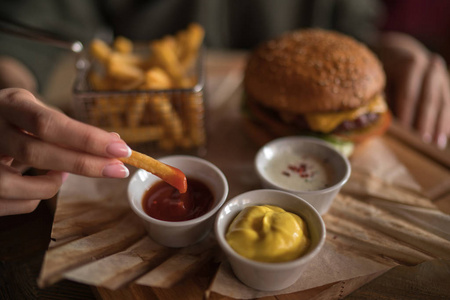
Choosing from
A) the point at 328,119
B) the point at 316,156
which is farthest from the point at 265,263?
the point at 328,119

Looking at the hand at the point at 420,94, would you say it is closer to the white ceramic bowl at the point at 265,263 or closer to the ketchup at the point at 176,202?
the white ceramic bowl at the point at 265,263

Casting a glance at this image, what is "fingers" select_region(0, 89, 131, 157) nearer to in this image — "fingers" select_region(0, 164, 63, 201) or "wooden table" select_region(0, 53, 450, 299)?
"fingers" select_region(0, 164, 63, 201)

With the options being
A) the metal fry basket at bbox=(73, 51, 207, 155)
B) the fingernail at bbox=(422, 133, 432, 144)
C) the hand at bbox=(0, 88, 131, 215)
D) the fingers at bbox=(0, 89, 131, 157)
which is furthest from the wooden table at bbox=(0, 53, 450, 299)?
the fingernail at bbox=(422, 133, 432, 144)

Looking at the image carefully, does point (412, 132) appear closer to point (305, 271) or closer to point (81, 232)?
point (305, 271)

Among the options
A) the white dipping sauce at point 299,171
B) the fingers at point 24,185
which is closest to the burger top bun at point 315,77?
the white dipping sauce at point 299,171

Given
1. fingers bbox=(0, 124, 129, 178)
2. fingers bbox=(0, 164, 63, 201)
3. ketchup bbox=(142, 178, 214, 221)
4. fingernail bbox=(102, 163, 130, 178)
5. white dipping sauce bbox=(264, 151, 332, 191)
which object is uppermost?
fingers bbox=(0, 124, 129, 178)

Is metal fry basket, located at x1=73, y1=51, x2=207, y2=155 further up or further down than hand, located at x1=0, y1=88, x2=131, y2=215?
further down

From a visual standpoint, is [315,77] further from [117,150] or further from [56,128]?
[56,128]

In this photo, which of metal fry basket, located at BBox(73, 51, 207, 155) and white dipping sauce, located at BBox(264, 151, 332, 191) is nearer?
white dipping sauce, located at BBox(264, 151, 332, 191)
